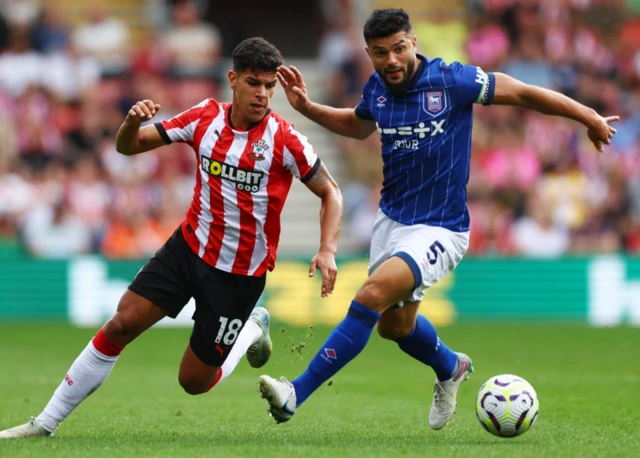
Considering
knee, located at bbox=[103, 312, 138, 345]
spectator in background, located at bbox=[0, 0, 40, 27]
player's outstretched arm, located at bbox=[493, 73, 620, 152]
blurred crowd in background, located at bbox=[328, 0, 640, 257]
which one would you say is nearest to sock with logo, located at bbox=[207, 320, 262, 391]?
knee, located at bbox=[103, 312, 138, 345]

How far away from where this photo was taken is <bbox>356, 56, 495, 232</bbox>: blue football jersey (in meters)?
7.07

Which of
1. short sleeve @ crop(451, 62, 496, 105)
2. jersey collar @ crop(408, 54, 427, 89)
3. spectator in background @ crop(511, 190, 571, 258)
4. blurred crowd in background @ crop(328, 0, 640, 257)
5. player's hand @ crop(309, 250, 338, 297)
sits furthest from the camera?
blurred crowd in background @ crop(328, 0, 640, 257)

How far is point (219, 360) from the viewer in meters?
7.19

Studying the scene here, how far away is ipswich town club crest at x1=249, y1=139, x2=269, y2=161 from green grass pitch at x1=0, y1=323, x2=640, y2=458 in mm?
1181

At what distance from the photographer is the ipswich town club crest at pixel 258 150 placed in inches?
268

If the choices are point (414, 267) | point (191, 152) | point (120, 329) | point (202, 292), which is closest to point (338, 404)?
point (202, 292)

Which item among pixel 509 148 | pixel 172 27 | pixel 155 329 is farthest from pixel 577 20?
pixel 155 329

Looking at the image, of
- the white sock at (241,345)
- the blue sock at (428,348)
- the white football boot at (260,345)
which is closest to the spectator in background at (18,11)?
the white football boot at (260,345)

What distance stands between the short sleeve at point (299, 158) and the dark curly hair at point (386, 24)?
79 centimetres

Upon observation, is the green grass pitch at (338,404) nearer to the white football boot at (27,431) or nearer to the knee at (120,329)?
the white football boot at (27,431)

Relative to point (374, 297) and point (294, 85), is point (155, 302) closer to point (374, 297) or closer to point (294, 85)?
point (374, 297)

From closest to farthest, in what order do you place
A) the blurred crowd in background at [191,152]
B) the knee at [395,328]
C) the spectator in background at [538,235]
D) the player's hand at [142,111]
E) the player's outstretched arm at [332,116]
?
1. the player's hand at [142,111]
2. the knee at [395,328]
3. the player's outstretched arm at [332,116]
4. the blurred crowd in background at [191,152]
5. the spectator in background at [538,235]

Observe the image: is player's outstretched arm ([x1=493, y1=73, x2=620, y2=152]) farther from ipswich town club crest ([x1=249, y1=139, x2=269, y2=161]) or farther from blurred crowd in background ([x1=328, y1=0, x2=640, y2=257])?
blurred crowd in background ([x1=328, y1=0, x2=640, y2=257])

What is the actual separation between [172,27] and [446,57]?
16.1 ft
